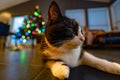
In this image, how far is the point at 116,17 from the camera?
3.65 m

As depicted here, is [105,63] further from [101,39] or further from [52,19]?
[101,39]

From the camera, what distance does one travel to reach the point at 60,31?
51cm

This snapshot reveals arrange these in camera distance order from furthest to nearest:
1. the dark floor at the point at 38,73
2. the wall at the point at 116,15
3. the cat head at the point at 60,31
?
the wall at the point at 116,15 → the cat head at the point at 60,31 → the dark floor at the point at 38,73

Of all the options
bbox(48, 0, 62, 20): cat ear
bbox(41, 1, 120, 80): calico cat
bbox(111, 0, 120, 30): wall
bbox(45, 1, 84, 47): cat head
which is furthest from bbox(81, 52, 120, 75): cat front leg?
bbox(111, 0, 120, 30): wall

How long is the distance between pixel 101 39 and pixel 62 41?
91.1 inches

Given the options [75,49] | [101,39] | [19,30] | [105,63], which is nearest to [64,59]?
[75,49]

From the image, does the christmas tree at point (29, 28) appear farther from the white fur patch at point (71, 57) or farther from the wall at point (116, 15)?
the white fur patch at point (71, 57)

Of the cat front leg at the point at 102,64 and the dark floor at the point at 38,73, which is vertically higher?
the cat front leg at the point at 102,64

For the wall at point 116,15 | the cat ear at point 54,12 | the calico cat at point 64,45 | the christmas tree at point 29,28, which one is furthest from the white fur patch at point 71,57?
the wall at point 116,15

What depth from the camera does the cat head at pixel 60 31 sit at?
0.50 meters

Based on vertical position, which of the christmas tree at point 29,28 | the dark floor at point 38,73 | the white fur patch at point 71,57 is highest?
the christmas tree at point 29,28

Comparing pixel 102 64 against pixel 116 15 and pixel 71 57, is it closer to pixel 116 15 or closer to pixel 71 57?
pixel 71 57

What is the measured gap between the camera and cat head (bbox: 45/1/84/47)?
499 mm

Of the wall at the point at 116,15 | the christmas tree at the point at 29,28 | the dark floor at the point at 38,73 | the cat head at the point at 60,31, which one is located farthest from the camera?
the christmas tree at the point at 29,28
